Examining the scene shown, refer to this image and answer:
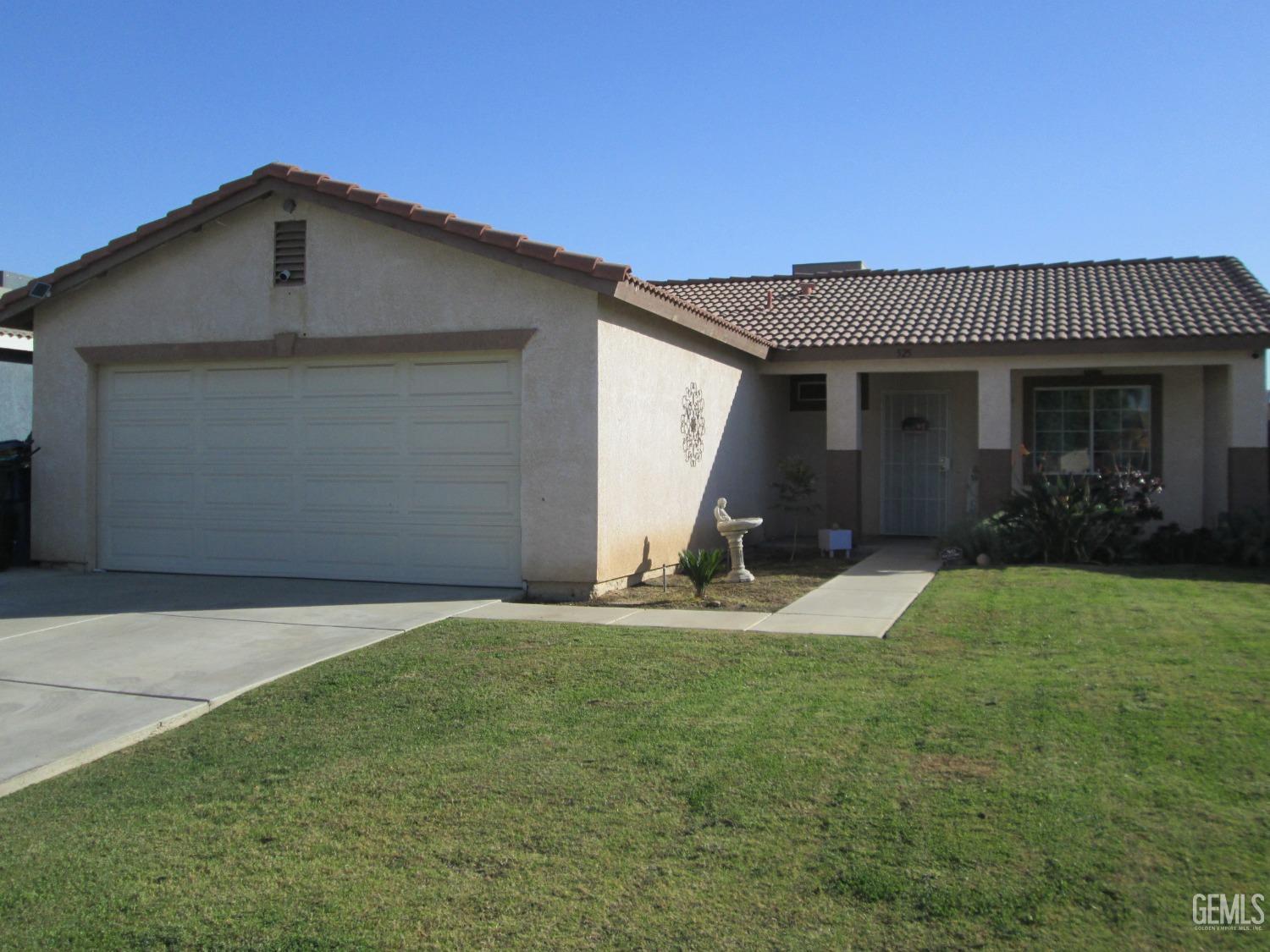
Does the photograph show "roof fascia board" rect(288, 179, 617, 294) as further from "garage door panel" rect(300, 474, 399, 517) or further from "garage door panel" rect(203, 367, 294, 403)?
"garage door panel" rect(300, 474, 399, 517)

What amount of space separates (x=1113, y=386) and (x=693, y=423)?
25.0ft

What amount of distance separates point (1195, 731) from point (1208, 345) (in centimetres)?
1101

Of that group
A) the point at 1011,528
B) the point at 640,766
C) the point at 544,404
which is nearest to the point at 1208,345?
the point at 1011,528

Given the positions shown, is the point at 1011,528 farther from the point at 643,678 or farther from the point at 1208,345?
the point at 643,678

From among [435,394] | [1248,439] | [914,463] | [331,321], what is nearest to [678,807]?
[435,394]

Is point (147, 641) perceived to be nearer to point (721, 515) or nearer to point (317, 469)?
point (317, 469)

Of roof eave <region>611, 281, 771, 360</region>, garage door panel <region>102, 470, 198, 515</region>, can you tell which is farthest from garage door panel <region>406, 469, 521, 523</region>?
garage door panel <region>102, 470, 198, 515</region>

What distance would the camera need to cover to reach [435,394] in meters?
11.9

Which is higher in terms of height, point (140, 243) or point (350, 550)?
point (140, 243)

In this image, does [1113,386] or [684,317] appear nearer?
[684,317]

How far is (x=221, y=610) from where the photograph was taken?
34.3ft

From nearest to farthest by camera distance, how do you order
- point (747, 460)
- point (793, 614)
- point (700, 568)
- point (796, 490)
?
point (793, 614)
point (700, 568)
point (796, 490)
point (747, 460)

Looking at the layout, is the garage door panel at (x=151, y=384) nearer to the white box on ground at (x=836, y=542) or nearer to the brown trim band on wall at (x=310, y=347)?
the brown trim band on wall at (x=310, y=347)

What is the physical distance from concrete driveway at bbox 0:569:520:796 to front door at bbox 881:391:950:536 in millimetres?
9422
